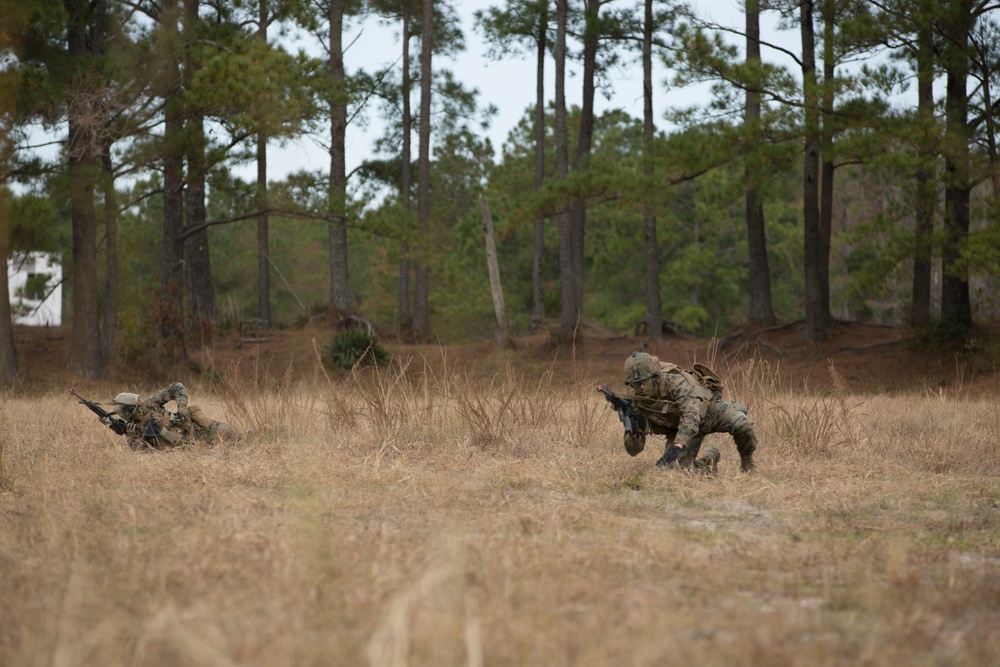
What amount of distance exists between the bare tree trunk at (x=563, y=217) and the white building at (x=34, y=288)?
A: 9.00 meters

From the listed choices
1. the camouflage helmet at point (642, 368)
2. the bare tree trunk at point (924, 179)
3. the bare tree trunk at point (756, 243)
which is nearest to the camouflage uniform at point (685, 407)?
the camouflage helmet at point (642, 368)

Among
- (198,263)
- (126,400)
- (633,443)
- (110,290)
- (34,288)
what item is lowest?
(633,443)

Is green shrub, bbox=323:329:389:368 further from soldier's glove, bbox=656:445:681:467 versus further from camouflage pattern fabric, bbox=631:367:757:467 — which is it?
soldier's glove, bbox=656:445:681:467

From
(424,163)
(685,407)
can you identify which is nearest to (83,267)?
(424,163)

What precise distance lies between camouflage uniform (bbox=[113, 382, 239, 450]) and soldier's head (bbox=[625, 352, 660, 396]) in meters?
3.26

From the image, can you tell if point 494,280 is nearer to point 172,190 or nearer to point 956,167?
point 172,190

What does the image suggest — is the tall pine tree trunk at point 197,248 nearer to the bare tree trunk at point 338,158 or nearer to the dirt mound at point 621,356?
the dirt mound at point 621,356

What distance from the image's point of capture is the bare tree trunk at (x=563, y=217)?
19469mm

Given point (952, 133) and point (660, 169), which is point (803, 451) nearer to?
point (952, 133)

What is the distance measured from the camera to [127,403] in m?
7.92

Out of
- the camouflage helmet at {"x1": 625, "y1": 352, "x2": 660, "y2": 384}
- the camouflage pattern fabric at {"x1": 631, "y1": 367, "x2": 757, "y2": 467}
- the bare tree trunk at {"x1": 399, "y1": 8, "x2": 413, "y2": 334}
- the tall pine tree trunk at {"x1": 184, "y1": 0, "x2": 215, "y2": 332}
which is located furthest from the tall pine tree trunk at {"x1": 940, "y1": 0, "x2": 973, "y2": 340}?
the bare tree trunk at {"x1": 399, "y1": 8, "x2": 413, "y2": 334}

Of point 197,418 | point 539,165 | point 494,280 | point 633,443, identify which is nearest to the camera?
point 633,443

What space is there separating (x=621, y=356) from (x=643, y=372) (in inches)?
482

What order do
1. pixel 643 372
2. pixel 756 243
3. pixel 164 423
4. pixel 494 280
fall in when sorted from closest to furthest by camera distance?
pixel 643 372 < pixel 164 423 < pixel 494 280 < pixel 756 243
